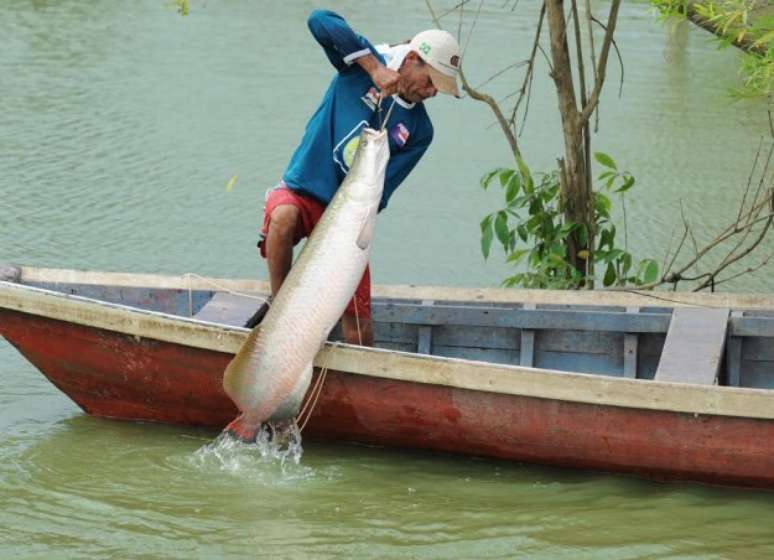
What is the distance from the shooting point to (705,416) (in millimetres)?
5109

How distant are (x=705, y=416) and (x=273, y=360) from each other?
1.52m

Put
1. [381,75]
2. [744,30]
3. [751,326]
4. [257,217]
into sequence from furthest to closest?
[257,217] < [744,30] < [751,326] < [381,75]

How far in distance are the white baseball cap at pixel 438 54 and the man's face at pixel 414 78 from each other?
0.02 meters

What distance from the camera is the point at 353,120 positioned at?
17.7 ft

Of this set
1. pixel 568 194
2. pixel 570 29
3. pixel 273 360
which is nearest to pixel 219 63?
pixel 570 29

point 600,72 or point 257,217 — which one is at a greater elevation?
point 600,72

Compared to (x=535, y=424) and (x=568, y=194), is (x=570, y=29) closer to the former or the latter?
(x=568, y=194)

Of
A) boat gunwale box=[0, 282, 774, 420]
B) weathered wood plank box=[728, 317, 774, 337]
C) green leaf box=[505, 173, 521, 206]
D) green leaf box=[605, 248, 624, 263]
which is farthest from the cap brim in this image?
green leaf box=[605, 248, 624, 263]

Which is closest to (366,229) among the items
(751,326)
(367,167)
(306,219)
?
(367,167)

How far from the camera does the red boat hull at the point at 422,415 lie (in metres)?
5.21

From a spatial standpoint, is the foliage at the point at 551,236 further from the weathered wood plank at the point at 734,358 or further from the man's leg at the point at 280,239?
the man's leg at the point at 280,239

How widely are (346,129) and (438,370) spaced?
3.11ft

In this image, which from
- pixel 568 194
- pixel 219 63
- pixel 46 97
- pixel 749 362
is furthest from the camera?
pixel 219 63

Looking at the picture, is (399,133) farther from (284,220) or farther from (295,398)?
(295,398)
